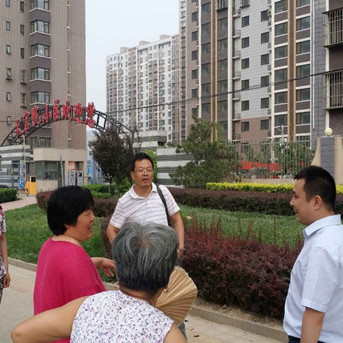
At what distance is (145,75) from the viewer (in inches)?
4437

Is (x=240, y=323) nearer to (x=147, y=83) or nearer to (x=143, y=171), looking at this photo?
(x=143, y=171)


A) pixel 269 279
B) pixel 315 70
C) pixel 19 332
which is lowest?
pixel 269 279

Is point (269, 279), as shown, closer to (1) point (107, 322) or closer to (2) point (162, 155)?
(1) point (107, 322)

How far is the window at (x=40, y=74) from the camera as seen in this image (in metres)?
44.9

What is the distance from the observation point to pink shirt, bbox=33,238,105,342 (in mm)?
2221

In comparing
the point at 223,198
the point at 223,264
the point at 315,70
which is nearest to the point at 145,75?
the point at 315,70

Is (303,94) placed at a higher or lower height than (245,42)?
lower

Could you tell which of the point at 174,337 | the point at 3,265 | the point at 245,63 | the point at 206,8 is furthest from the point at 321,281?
the point at 206,8

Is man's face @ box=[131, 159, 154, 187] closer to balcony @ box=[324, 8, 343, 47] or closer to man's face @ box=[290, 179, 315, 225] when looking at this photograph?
man's face @ box=[290, 179, 315, 225]

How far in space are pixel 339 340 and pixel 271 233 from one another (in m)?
6.64

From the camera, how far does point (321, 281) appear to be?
206cm

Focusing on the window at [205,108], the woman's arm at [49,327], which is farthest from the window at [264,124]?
the woman's arm at [49,327]

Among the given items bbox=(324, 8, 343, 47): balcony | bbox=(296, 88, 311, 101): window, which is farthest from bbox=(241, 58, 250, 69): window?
bbox=(324, 8, 343, 47): balcony

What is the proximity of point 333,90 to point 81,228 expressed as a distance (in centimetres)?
2110
